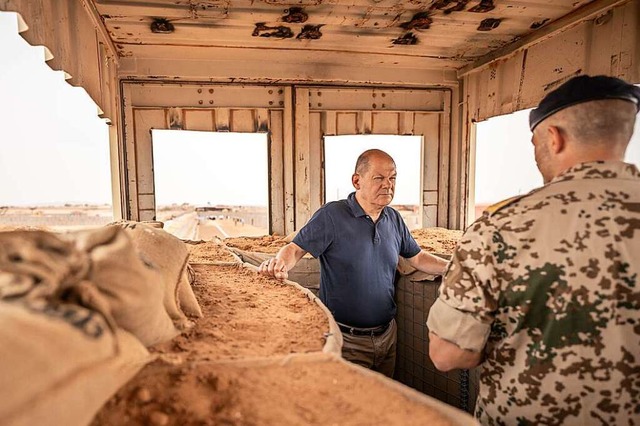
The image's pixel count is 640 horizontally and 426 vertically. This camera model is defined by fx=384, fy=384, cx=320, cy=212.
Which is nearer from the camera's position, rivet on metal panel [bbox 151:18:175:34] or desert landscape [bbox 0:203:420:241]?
rivet on metal panel [bbox 151:18:175:34]

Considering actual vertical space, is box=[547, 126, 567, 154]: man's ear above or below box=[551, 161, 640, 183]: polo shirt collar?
above

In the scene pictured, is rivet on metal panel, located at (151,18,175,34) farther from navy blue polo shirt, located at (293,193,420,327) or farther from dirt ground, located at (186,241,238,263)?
navy blue polo shirt, located at (293,193,420,327)

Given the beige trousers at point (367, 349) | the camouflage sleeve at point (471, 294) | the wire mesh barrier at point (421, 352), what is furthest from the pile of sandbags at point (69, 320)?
the wire mesh barrier at point (421, 352)

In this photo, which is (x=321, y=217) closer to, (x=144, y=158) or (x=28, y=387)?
(x=28, y=387)

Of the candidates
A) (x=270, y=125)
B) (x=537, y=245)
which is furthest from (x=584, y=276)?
(x=270, y=125)

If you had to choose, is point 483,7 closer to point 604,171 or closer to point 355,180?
point 355,180

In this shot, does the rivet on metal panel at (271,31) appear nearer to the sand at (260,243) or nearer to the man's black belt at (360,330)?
the sand at (260,243)

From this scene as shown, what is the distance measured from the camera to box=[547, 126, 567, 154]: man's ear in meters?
1.33

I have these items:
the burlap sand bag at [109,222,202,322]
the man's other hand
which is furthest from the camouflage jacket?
the man's other hand

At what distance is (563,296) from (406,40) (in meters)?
3.68

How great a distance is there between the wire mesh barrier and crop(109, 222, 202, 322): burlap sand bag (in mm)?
2340

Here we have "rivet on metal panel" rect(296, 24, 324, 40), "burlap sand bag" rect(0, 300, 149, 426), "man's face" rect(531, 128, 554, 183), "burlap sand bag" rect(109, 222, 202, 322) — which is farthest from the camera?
"rivet on metal panel" rect(296, 24, 324, 40)

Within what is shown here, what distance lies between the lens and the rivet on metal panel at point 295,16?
11.3 ft

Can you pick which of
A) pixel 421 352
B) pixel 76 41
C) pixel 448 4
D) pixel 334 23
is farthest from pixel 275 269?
pixel 448 4
